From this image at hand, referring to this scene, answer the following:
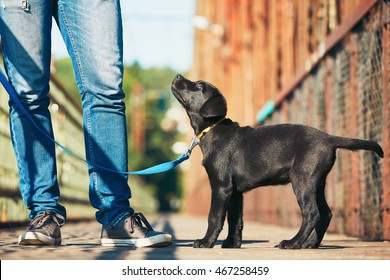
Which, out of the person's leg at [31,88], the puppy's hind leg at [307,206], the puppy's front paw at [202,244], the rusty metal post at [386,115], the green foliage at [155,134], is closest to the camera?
the puppy's hind leg at [307,206]

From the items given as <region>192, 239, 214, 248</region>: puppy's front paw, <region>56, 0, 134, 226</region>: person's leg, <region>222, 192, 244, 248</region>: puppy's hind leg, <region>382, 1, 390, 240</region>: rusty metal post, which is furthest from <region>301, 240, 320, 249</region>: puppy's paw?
<region>382, 1, 390, 240</region>: rusty metal post

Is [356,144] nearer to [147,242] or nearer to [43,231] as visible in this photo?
[147,242]

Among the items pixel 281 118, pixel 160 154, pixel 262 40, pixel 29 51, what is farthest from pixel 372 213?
pixel 160 154

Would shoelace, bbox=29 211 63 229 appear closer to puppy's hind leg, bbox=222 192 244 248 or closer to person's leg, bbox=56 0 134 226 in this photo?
person's leg, bbox=56 0 134 226

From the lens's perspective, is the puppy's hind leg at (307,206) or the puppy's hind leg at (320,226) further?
the puppy's hind leg at (320,226)

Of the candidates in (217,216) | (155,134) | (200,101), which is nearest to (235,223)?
(217,216)

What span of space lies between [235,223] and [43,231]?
0.85m

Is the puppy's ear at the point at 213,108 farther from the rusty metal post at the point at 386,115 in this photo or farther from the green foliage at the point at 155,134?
the green foliage at the point at 155,134

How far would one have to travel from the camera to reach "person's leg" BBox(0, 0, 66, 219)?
382cm

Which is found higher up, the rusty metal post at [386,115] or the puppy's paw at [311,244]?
the rusty metal post at [386,115]

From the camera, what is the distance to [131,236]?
12.2 ft

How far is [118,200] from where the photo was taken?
380 cm

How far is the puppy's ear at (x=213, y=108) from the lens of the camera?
379 cm

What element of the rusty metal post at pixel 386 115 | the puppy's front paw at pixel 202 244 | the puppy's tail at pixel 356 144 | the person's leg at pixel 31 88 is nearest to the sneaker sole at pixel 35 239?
the person's leg at pixel 31 88
